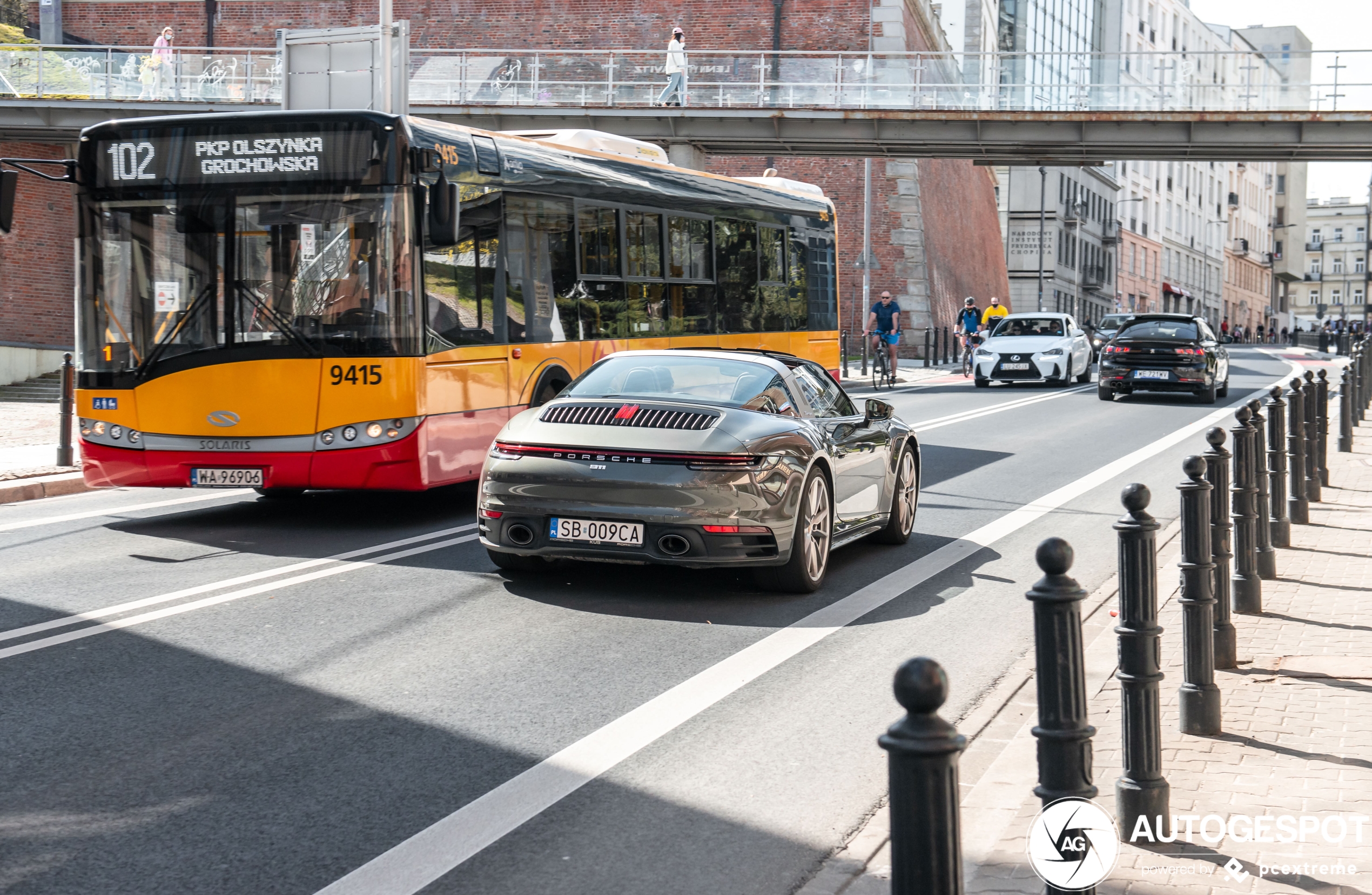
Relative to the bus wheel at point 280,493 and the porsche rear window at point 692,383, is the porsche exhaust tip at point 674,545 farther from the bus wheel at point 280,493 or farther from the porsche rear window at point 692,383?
the bus wheel at point 280,493

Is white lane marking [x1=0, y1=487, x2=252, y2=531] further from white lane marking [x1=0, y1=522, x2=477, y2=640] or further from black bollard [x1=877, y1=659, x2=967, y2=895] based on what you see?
black bollard [x1=877, y1=659, x2=967, y2=895]

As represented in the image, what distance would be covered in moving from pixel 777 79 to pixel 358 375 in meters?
29.0

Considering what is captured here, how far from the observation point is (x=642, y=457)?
8.14 m

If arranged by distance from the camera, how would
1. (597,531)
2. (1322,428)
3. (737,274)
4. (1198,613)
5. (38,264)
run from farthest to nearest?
1. (38,264)
2. (737,274)
3. (1322,428)
4. (597,531)
5. (1198,613)

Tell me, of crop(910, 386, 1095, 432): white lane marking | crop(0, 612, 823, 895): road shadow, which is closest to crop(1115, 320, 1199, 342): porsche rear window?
crop(910, 386, 1095, 432): white lane marking

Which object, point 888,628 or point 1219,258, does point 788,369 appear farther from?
point 1219,258

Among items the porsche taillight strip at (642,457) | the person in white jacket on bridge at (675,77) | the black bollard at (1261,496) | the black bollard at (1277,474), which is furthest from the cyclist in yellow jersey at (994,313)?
the porsche taillight strip at (642,457)

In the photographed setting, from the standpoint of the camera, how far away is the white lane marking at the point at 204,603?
6.99 meters

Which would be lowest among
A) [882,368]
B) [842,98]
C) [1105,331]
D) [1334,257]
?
[882,368]

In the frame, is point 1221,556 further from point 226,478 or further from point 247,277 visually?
point 247,277

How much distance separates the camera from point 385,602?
26.8 ft


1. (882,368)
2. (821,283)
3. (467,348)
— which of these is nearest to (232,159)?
(467,348)

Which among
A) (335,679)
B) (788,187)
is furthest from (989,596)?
(788,187)

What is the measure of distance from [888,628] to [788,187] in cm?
1292
